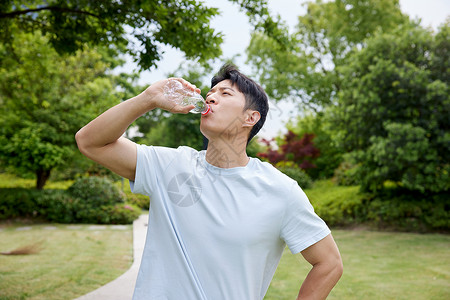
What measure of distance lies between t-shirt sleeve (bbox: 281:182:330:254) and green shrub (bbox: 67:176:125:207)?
1127 cm

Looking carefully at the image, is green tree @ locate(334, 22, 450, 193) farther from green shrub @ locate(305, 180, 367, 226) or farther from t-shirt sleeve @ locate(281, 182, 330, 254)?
t-shirt sleeve @ locate(281, 182, 330, 254)

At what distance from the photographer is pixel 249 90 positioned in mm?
1865

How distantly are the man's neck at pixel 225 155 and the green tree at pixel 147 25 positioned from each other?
3180 mm

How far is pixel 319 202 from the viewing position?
39.3ft

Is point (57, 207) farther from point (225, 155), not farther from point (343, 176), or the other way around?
point (225, 155)

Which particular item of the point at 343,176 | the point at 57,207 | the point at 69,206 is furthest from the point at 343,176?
the point at 57,207

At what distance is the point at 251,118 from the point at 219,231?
1.89 ft

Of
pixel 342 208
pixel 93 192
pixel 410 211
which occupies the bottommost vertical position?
pixel 93 192

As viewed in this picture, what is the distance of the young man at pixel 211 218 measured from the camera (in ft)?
5.04

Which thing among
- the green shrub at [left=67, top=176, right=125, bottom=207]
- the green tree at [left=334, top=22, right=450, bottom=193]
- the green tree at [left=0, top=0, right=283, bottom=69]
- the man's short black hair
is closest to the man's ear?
the man's short black hair

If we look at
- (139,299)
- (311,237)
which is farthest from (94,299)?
(311,237)

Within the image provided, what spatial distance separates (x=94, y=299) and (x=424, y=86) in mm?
8842

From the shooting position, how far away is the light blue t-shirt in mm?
1532

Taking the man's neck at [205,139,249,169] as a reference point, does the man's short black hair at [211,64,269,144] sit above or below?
above
